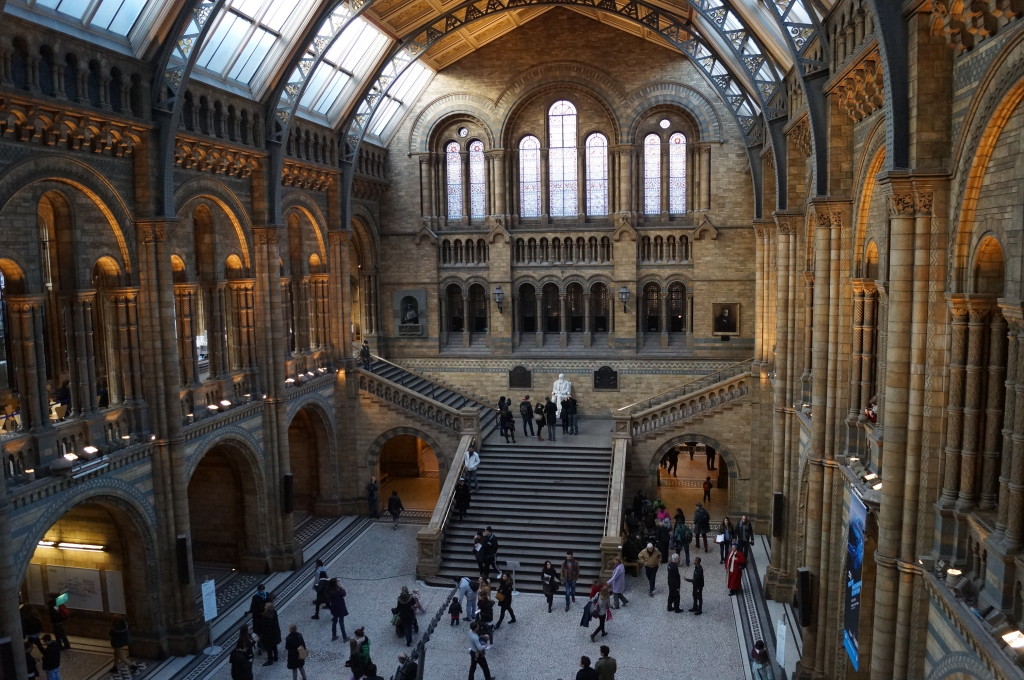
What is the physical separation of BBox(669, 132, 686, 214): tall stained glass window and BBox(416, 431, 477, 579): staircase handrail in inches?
505

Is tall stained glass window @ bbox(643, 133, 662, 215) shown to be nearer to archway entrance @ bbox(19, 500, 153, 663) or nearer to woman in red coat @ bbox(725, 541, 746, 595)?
woman in red coat @ bbox(725, 541, 746, 595)

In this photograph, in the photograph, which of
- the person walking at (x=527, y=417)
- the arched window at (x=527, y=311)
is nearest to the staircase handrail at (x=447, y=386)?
the person walking at (x=527, y=417)

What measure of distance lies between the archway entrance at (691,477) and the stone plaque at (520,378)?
5.80 metres

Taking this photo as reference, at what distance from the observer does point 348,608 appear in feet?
65.0

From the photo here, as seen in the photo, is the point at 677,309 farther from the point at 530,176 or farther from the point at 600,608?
the point at 600,608

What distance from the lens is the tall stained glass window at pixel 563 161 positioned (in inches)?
1200

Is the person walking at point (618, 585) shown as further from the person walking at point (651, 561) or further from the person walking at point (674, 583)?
the person walking at point (674, 583)

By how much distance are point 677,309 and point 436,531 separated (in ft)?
44.9

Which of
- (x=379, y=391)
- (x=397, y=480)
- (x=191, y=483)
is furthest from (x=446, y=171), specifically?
(x=191, y=483)

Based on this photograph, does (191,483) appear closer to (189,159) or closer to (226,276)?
(226,276)

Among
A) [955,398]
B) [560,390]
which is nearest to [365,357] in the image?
[560,390]

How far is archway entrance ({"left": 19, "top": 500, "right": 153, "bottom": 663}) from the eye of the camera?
687 inches

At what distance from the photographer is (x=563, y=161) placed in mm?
30859

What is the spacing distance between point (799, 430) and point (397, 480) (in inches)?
695
